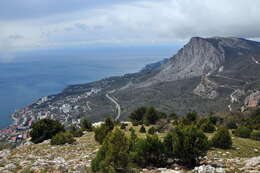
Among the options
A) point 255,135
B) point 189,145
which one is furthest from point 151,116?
point 189,145

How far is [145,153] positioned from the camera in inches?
487

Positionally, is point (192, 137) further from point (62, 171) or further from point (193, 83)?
point (193, 83)

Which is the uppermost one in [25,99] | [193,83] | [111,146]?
[111,146]

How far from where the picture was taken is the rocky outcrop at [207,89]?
11766 centimetres

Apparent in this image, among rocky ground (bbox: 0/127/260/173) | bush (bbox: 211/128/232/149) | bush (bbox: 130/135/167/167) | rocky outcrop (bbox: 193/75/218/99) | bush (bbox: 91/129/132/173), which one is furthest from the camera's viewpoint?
rocky outcrop (bbox: 193/75/218/99)

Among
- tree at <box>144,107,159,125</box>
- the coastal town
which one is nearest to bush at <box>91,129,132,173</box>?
tree at <box>144,107,159,125</box>

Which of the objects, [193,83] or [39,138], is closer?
[39,138]

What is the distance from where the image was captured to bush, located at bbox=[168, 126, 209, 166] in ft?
38.3

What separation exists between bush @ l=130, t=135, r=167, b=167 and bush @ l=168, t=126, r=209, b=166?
0.77 metres

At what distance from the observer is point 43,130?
997 inches

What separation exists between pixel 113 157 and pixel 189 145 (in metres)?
4.15

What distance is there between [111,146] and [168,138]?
13.5ft

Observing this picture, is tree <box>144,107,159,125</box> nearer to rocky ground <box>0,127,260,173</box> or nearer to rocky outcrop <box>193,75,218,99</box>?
rocky ground <box>0,127,260,173</box>

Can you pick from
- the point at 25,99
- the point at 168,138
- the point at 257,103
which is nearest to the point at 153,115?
the point at 168,138
